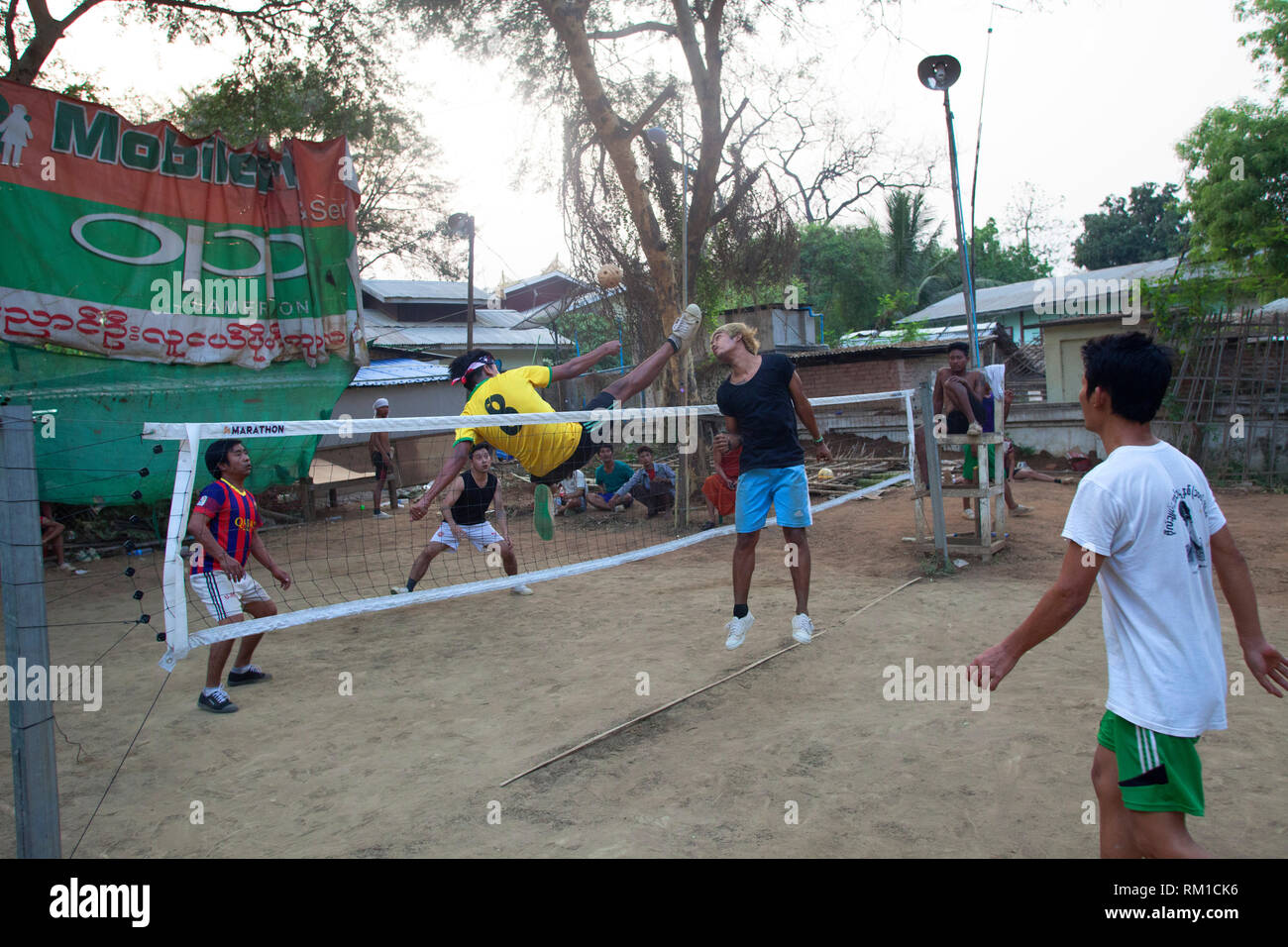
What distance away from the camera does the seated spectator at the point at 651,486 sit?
12.6 m

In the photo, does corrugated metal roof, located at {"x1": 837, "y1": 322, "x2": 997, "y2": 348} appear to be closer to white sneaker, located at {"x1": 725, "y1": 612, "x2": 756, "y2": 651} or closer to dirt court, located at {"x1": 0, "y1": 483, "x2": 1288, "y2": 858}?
dirt court, located at {"x1": 0, "y1": 483, "x2": 1288, "y2": 858}

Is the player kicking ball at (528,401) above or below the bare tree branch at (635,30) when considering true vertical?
below

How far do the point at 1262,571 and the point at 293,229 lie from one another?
1176cm

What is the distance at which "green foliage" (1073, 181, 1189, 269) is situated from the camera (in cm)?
4162

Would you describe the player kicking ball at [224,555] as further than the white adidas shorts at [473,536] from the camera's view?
No

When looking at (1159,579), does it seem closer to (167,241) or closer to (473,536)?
(473,536)

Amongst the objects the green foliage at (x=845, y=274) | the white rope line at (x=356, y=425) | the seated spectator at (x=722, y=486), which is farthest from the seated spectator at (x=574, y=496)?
the green foliage at (x=845, y=274)

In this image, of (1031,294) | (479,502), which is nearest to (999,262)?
(1031,294)

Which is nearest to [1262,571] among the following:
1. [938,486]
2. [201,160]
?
[938,486]

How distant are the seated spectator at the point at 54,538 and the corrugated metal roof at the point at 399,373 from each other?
812 cm

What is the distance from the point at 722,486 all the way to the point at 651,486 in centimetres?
210

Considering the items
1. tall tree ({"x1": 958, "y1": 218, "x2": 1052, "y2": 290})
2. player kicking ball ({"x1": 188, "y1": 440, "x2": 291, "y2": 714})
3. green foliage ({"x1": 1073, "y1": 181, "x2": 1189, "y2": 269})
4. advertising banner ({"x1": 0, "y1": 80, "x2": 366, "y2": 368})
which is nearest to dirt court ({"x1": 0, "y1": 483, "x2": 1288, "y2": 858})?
player kicking ball ({"x1": 188, "y1": 440, "x2": 291, "y2": 714})

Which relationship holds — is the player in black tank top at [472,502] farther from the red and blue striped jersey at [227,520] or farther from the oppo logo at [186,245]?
the oppo logo at [186,245]
